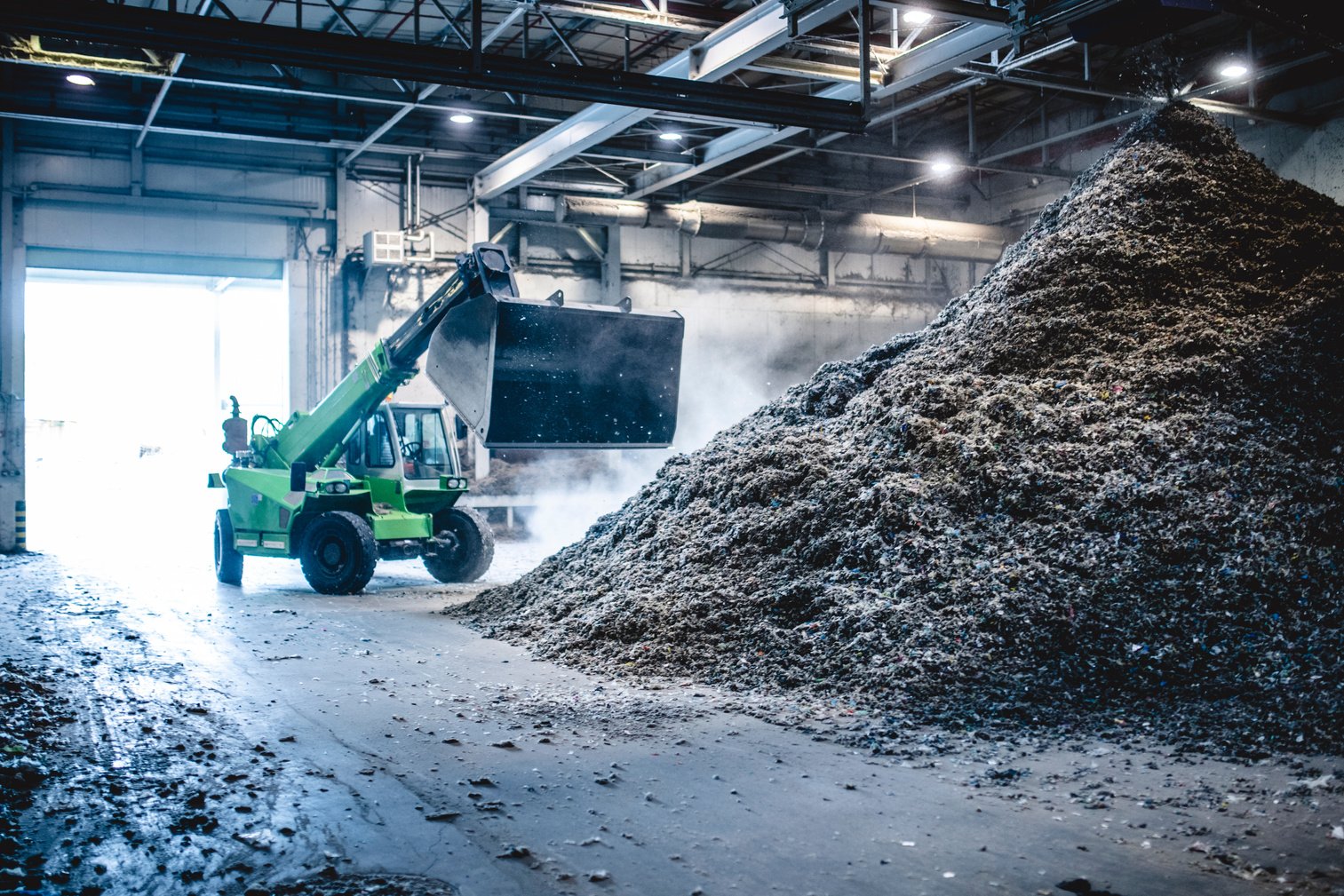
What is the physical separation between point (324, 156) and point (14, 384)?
548 cm

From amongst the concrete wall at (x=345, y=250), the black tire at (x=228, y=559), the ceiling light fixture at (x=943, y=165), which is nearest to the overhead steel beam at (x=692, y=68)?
the concrete wall at (x=345, y=250)

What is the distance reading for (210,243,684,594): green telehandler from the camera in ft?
31.4

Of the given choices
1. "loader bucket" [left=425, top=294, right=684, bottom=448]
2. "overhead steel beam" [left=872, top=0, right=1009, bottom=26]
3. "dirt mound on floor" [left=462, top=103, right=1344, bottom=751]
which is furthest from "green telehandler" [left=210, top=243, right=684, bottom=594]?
"overhead steel beam" [left=872, top=0, right=1009, bottom=26]

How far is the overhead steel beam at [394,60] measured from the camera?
7.34 metres

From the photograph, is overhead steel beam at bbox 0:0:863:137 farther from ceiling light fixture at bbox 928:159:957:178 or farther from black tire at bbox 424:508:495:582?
ceiling light fixture at bbox 928:159:957:178

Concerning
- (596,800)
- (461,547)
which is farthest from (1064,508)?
(461,547)

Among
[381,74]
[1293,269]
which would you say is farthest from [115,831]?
[1293,269]

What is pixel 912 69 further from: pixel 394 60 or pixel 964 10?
pixel 394 60

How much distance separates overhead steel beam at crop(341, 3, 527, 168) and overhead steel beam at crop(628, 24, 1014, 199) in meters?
3.45

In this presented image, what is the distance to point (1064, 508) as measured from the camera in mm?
6676

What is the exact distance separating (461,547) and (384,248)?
6154mm

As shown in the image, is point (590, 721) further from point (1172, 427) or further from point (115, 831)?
point (1172, 427)

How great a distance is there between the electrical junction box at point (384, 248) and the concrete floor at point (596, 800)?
10.1 m

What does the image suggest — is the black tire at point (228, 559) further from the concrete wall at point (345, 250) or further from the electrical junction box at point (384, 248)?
the electrical junction box at point (384, 248)
